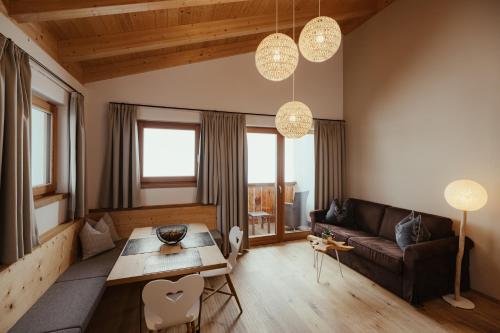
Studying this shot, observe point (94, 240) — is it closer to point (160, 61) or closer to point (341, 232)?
point (160, 61)

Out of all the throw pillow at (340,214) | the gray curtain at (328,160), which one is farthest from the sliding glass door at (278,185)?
the throw pillow at (340,214)

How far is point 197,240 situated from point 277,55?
6.36ft


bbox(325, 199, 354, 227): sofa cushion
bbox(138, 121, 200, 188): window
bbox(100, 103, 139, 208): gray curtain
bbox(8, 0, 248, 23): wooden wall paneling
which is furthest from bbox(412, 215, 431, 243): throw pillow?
bbox(100, 103, 139, 208): gray curtain

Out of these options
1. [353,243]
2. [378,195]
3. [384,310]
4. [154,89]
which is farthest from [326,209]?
[154,89]

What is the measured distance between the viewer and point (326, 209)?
440 cm

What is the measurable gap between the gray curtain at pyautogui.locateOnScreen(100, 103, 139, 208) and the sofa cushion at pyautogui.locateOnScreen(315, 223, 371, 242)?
294 centimetres

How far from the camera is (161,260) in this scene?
6.62 ft

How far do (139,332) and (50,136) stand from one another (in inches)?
91.8

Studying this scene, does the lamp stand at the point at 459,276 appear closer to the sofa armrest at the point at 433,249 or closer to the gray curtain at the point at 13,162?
the sofa armrest at the point at 433,249

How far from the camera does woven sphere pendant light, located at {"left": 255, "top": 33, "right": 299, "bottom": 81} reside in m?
1.78

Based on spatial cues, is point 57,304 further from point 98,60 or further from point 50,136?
point 98,60

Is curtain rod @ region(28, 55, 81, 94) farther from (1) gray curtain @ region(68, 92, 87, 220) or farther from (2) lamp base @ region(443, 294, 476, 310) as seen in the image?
(2) lamp base @ region(443, 294, 476, 310)

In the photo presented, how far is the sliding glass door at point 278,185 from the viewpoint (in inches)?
170

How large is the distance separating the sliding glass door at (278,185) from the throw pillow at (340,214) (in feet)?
2.05
